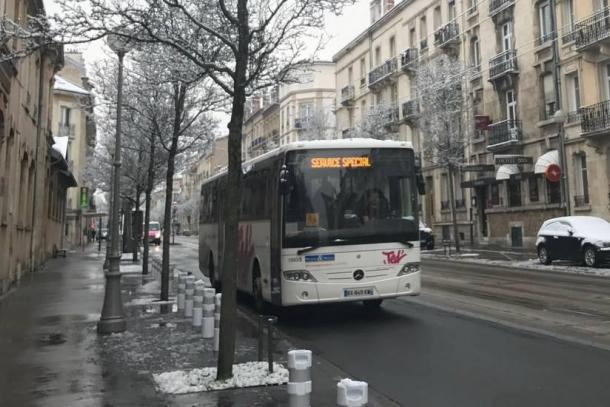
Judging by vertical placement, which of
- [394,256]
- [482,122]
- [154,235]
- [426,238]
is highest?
[482,122]

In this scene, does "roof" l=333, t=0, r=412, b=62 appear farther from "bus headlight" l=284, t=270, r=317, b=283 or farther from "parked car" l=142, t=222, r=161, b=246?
"bus headlight" l=284, t=270, r=317, b=283

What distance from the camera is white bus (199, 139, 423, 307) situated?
31.8ft

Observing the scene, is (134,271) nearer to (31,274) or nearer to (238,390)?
(31,274)

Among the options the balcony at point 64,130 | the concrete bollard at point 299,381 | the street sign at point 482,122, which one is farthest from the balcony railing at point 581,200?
the balcony at point 64,130

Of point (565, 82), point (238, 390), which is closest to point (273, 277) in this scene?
point (238, 390)

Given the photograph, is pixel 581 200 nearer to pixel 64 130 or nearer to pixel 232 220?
pixel 232 220

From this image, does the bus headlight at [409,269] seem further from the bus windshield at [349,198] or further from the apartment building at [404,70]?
the apartment building at [404,70]

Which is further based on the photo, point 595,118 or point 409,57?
point 409,57

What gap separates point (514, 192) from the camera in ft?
108

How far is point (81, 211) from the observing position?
5097 centimetres

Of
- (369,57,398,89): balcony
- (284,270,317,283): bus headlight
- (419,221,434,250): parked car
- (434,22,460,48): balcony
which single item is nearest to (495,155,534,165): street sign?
(419,221,434,250): parked car

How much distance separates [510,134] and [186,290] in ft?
85.4

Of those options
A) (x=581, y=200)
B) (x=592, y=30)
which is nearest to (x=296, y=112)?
(x=581, y=200)

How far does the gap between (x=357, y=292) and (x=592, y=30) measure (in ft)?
73.9
